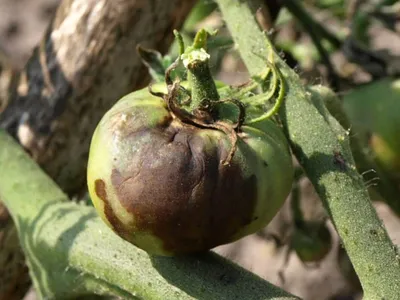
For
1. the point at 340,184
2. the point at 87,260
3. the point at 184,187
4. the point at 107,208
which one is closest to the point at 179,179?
the point at 184,187

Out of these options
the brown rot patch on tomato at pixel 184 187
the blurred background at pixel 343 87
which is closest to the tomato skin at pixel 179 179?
the brown rot patch on tomato at pixel 184 187

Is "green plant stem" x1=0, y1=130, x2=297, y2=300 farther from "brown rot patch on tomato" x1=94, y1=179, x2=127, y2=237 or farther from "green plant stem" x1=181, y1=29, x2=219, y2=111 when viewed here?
"green plant stem" x1=181, y1=29, x2=219, y2=111

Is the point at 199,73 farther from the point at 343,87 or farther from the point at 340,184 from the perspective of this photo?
the point at 343,87

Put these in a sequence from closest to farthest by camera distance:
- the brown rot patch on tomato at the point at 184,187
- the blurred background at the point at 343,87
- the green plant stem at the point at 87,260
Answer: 1. the brown rot patch on tomato at the point at 184,187
2. the green plant stem at the point at 87,260
3. the blurred background at the point at 343,87

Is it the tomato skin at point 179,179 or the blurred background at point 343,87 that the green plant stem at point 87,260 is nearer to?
the tomato skin at point 179,179

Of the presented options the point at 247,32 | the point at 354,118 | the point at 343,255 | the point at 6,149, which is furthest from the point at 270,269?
the point at 247,32

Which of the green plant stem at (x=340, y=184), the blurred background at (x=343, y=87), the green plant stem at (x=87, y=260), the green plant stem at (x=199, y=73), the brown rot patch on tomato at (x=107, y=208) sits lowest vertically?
the blurred background at (x=343, y=87)

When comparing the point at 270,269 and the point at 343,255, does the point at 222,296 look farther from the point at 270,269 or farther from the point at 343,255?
the point at 270,269

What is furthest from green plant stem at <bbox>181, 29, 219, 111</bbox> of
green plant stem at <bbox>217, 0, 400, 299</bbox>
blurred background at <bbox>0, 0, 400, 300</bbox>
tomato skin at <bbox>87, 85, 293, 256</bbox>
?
blurred background at <bbox>0, 0, 400, 300</bbox>
